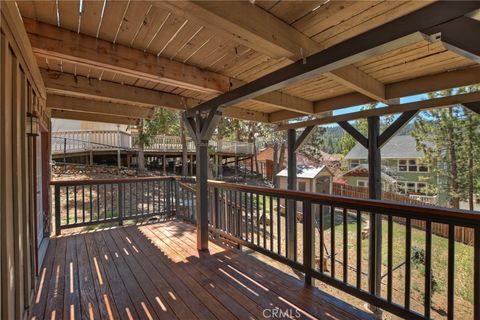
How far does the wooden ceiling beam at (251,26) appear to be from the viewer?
4.68ft

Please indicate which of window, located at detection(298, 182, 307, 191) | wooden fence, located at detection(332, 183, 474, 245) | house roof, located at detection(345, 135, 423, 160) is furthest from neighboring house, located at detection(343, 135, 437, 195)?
window, located at detection(298, 182, 307, 191)

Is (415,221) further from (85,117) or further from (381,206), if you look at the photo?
(85,117)

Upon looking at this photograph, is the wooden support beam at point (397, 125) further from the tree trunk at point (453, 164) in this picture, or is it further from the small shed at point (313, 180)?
the tree trunk at point (453, 164)

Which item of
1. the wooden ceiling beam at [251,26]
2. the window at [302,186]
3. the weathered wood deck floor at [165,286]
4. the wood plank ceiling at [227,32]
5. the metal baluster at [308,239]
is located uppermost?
the wood plank ceiling at [227,32]

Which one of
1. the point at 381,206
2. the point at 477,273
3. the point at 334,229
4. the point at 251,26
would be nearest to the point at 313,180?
the point at 334,229

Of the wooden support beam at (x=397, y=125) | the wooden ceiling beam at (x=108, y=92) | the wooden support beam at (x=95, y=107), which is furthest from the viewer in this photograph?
the wooden support beam at (x=95, y=107)

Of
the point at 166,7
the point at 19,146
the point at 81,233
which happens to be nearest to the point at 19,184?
the point at 19,146

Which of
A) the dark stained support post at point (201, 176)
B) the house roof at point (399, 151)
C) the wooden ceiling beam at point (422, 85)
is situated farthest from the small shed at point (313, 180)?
the dark stained support post at point (201, 176)

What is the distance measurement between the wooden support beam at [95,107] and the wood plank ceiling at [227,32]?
1.19 m

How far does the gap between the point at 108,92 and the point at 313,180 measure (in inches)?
365

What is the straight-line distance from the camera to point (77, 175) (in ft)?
31.9

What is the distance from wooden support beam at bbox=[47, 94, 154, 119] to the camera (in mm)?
3986

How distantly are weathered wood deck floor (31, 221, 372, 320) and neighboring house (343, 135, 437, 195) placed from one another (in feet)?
49.5

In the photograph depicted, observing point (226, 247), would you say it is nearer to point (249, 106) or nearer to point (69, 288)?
point (69, 288)
